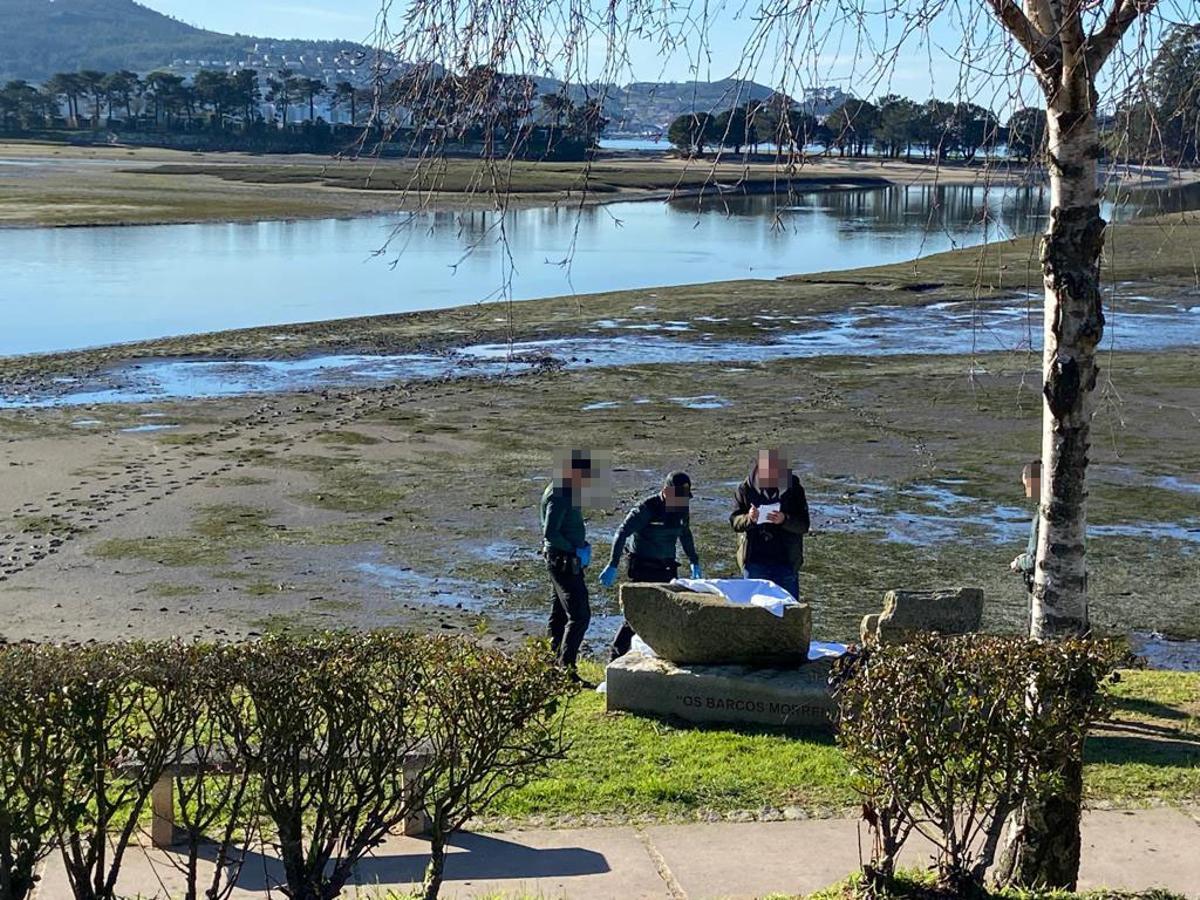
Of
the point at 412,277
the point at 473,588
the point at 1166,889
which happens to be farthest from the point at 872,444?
the point at 412,277

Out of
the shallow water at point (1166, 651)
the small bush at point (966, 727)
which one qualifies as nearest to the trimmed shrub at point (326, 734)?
the small bush at point (966, 727)

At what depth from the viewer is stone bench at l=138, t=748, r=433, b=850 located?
503 centimetres

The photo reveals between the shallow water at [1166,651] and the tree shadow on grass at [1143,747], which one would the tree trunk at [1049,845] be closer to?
the tree shadow on grass at [1143,747]

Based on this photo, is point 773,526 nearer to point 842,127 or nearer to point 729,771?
point 729,771

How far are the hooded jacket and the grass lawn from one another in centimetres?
182

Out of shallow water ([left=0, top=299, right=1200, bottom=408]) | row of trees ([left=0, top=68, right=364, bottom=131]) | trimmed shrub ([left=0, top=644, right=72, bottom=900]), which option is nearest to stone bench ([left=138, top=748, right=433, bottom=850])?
trimmed shrub ([left=0, top=644, right=72, bottom=900])

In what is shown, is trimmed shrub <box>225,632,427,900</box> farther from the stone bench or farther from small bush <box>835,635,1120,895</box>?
small bush <box>835,635,1120,895</box>

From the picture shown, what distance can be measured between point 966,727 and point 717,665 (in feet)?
13.0

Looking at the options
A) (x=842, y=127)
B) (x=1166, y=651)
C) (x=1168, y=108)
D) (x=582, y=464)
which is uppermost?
(x=1168, y=108)

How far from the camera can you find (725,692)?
344 inches

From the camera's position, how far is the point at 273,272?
45.3 m

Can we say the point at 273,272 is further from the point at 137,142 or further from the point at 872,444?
the point at 137,142

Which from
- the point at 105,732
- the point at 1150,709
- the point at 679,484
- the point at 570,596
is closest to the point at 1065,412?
the point at 105,732

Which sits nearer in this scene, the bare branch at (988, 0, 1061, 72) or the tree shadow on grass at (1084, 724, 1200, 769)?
the bare branch at (988, 0, 1061, 72)
